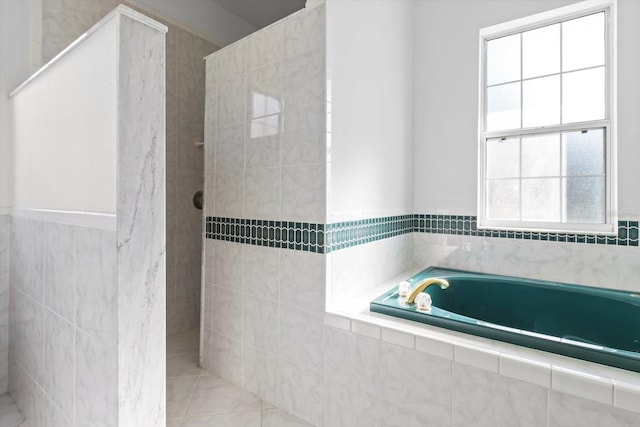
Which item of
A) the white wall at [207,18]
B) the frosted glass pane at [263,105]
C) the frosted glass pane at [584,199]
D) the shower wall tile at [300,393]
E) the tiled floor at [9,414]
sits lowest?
the tiled floor at [9,414]

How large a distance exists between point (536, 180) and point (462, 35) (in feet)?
3.65

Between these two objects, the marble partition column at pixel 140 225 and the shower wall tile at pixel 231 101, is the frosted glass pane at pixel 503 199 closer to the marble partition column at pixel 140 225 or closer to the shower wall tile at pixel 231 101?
the shower wall tile at pixel 231 101

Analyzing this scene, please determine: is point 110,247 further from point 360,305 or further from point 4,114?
point 4,114

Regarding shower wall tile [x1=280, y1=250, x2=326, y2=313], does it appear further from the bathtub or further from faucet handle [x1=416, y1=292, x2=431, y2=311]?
faucet handle [x1=416, y1=292, x2=431, y2=311]

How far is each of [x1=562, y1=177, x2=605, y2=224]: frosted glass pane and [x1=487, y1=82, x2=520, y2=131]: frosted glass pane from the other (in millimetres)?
510

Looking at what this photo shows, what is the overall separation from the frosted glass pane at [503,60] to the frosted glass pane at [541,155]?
1.44ft

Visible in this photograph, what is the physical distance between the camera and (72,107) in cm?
125

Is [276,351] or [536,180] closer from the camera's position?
[276,351]

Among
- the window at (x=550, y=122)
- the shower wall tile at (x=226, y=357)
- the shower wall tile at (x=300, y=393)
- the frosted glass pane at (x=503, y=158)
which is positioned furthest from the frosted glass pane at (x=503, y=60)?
the shower wall tile at (x=226, y=357)

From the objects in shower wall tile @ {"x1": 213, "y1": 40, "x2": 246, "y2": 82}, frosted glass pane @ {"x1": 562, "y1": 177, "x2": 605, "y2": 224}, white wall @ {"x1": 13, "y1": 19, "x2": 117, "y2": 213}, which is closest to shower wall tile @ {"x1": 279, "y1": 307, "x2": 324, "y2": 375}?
white wall @ {"x1": 13, "y1": 19, "x2": 117, "y2": 213}

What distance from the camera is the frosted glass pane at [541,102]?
2.17 meters

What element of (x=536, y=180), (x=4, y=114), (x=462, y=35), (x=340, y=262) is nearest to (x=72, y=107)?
(x=4, y=114)

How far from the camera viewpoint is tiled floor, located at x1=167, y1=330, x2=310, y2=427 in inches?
67.7

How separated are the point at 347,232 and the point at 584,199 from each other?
1482mm
